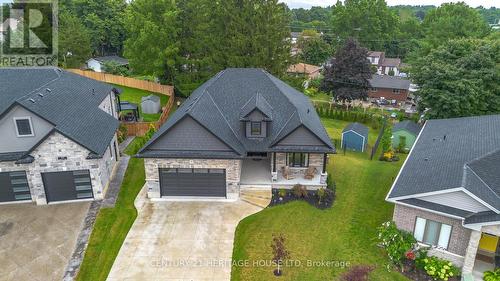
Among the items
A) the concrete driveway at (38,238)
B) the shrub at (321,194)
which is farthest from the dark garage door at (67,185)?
the shrub at (321,194)

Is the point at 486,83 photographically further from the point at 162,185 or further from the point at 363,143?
the point at 162,185

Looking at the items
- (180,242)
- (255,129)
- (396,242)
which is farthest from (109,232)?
(396,242)

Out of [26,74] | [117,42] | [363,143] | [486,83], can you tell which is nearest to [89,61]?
[117,42]

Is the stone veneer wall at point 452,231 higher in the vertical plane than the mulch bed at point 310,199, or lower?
higher

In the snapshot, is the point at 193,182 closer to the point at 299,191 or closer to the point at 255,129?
the point at 255,129

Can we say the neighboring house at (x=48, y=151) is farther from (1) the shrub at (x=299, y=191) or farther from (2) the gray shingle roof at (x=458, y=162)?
(2) the gray shingle roof at (x=458, y=162)
